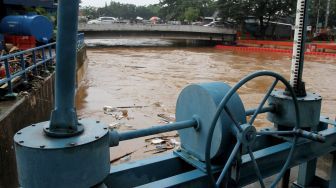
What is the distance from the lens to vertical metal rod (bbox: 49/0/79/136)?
164 centimetres

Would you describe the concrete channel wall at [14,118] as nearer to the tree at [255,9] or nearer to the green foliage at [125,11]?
the tree at [255,9]

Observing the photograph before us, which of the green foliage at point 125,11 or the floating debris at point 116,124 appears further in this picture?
the green foliage at point 125,11

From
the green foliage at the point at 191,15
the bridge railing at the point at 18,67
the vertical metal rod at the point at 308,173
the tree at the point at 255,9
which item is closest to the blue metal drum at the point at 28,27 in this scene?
the bridge railing at the point at 18,67

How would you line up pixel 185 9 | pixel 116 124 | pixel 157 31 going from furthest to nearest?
pixel 185 9, pixel 157 31, pixel 116 124

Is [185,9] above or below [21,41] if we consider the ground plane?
above

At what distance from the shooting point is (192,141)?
9.54 ft

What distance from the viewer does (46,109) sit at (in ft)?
25.0

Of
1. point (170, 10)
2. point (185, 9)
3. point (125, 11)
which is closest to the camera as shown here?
point (185, 9)

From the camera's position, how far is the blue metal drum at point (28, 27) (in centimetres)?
1371

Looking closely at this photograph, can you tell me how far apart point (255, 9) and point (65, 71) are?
4466 cm

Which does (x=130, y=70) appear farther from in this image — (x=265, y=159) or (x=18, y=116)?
(x=265, y=159)

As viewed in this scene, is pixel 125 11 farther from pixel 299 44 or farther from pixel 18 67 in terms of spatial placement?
pixel 299 44

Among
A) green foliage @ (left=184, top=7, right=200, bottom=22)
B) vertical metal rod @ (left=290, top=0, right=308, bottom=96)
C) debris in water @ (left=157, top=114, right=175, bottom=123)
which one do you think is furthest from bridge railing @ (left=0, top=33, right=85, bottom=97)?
green foliage @ (left=184, top=7, right=200, bottom=22)

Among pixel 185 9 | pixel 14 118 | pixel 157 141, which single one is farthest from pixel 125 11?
pixel 14 118
